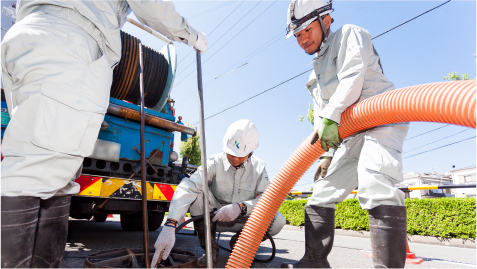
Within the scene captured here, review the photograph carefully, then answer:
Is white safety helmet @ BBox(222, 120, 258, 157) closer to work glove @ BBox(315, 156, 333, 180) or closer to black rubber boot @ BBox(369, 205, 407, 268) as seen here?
work glove @ BBox(315, 156, 333, 180)

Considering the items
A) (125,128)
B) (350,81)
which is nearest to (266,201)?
(350,81)

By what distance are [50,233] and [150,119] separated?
1.97 meters

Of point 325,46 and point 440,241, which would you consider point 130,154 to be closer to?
point 325,46

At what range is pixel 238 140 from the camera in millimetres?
2764

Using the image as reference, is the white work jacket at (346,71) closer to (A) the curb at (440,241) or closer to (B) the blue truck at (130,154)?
(B) the blue truck at (130,154)

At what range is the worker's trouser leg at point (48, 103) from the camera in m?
1.39

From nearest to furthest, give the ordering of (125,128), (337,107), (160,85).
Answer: (337,107) < (125,128) < (160,85)

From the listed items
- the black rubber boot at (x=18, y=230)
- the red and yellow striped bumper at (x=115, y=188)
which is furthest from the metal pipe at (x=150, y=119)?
the black rubber boot at (x=18, y=230)

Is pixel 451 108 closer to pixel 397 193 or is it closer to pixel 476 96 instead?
pixel 476 96

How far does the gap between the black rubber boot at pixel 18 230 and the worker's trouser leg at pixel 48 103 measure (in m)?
0.05

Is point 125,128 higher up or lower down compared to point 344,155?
higher up

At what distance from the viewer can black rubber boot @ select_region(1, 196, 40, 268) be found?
132 cm

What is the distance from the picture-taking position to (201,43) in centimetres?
229

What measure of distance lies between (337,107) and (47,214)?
176cm
